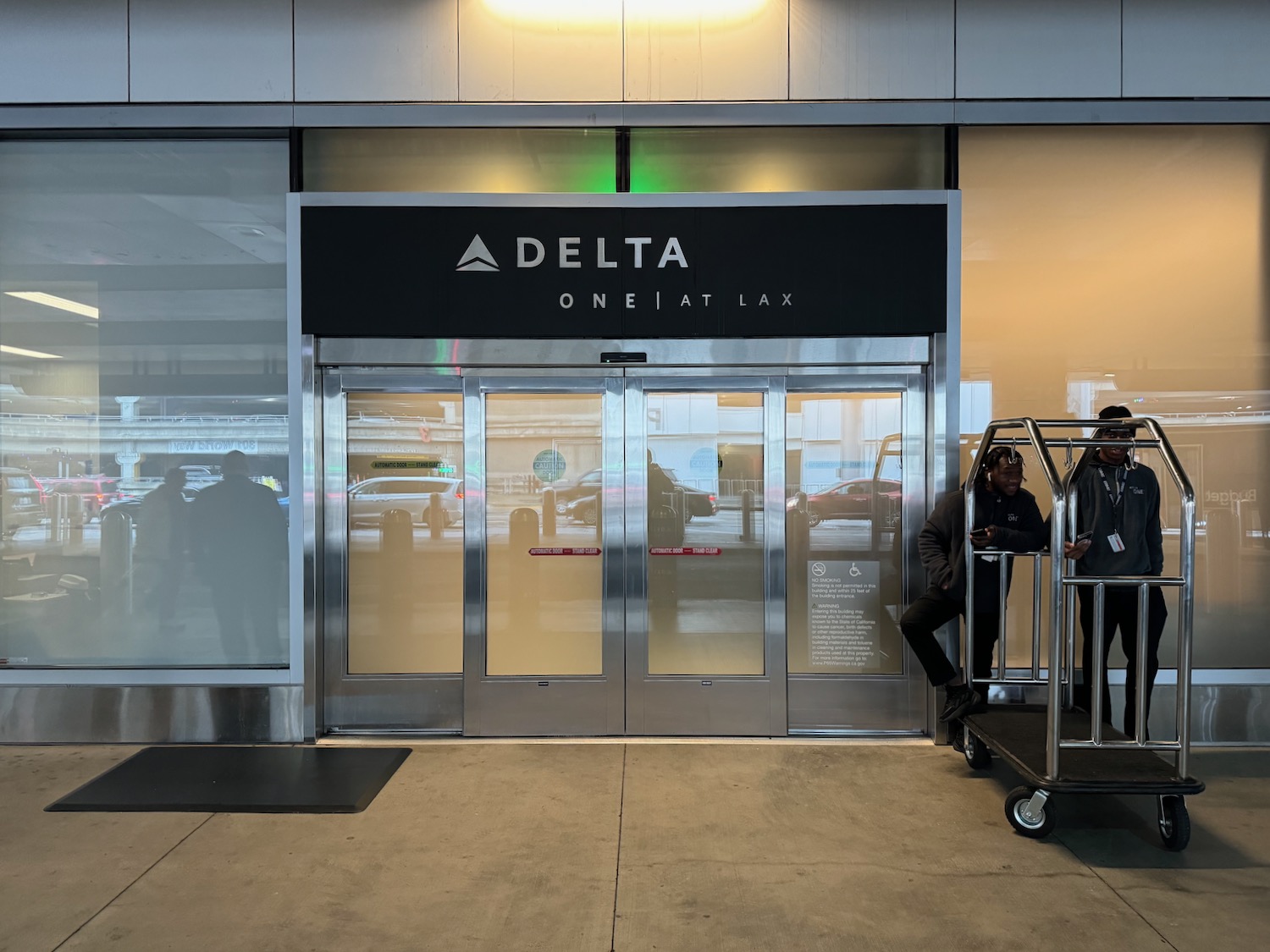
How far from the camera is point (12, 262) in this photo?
6.47m

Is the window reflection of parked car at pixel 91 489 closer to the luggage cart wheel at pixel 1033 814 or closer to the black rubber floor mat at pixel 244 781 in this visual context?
the black rubber floor mat at pixel 244 781

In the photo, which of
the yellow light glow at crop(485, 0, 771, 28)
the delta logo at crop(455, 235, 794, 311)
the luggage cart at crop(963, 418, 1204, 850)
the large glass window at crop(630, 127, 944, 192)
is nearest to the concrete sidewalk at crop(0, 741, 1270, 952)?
the luggage cart at crop(963, 418, 1204, 850)

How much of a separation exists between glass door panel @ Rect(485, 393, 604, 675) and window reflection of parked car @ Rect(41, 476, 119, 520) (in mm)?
2717

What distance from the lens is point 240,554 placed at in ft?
21.2

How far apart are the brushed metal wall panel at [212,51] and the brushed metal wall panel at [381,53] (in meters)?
0.17

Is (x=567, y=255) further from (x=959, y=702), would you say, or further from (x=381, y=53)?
(x=959, y=702)

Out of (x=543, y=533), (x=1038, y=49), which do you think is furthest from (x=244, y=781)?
(x=1038, y=49)

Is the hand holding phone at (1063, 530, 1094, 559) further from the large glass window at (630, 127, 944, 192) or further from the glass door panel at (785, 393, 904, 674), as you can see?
the large glass window at (630, 127, 944, 192)

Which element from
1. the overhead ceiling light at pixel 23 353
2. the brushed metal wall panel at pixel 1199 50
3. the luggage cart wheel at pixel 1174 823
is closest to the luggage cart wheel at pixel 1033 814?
the luggage cart wheel at pixel 1174 823

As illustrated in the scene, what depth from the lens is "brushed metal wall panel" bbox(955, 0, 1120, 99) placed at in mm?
6168

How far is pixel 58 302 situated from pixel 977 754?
22.8 feet

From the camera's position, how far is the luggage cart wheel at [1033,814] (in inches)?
178

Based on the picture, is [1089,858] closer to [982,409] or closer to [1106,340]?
[982,409]

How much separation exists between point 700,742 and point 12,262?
5957 mm
